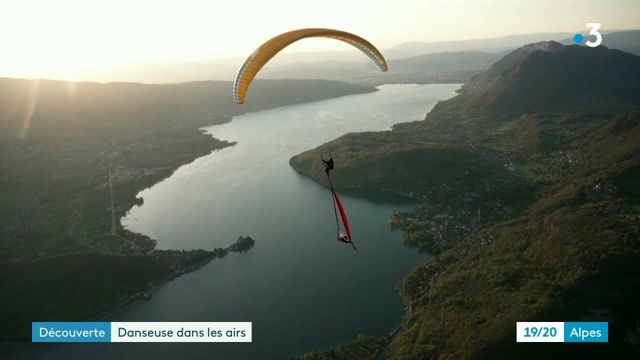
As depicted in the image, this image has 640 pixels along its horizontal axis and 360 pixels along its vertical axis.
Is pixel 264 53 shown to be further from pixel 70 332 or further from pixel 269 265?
pixel 70 332

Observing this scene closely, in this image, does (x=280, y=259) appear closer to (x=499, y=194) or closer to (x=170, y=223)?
(x=170, y=223)

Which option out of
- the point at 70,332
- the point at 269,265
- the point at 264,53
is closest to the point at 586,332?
the point at 264,53

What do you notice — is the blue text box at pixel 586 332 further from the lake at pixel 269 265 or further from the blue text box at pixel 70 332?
the blue text box at pixel 70 332

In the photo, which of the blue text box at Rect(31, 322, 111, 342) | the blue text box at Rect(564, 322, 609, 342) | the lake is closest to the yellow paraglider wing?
the lake

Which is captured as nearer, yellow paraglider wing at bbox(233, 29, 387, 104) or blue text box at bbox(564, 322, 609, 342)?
yellow paraglider wing at bbox(233, 29, 387, 104)

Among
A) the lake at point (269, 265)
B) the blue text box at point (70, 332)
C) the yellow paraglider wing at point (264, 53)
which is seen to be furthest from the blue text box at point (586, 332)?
the blue text box at point (70, 332)

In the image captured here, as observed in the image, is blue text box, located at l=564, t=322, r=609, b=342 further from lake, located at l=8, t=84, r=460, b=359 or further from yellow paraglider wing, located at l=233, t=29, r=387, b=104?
yellow paraglider wing, located at l=233, t=29, r=387, b=104

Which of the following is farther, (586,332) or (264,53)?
(586,332)

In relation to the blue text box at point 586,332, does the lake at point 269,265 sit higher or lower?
higher
